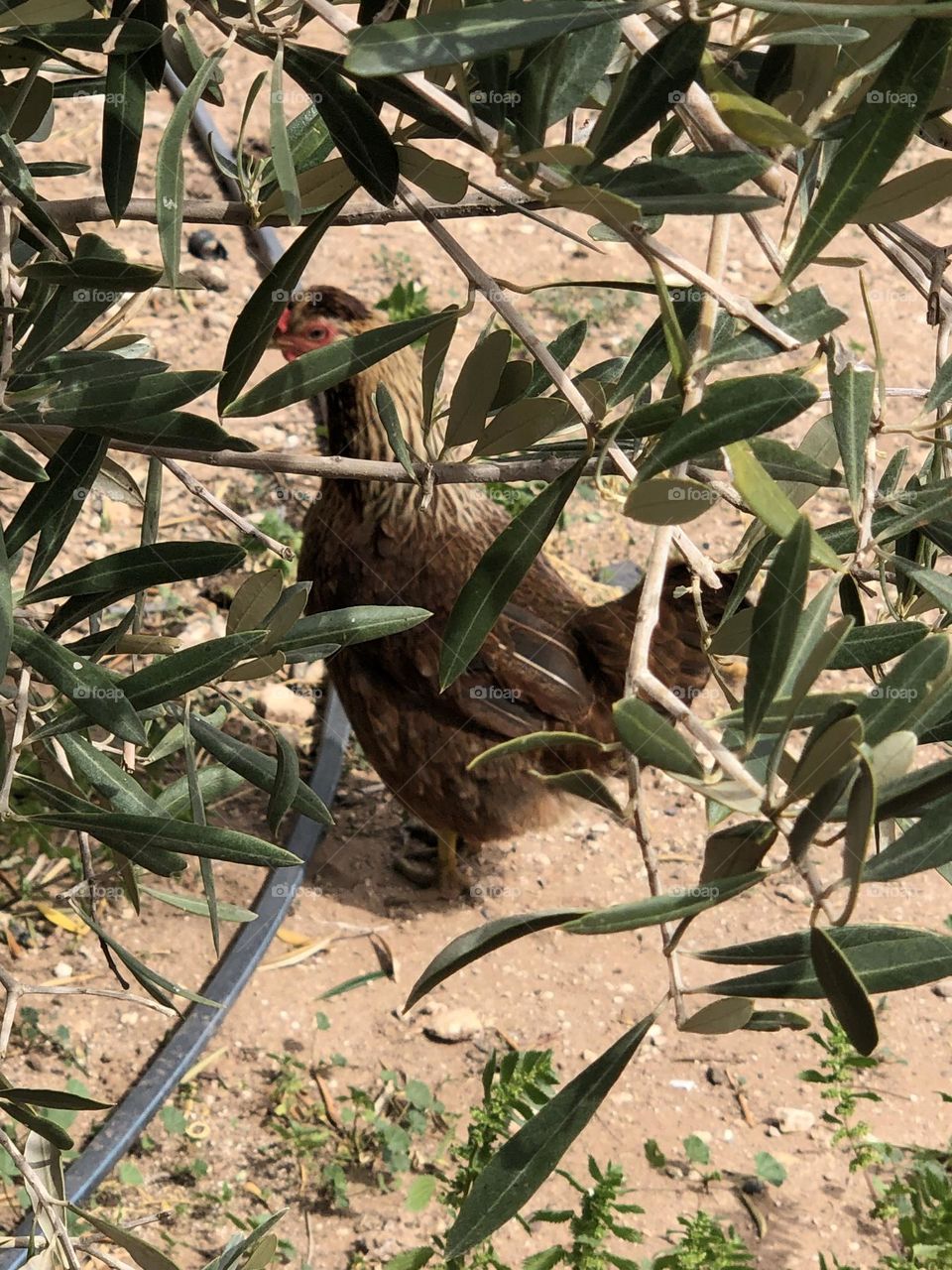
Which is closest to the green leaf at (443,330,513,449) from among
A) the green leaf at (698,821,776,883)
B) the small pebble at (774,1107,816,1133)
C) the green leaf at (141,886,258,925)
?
the green leaf at (698,821,776,883)

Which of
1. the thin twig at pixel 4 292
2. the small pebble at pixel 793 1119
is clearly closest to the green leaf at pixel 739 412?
the thin twig at pixel 4 292

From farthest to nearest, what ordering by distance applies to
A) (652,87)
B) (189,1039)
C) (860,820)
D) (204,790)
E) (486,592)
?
(189,1039), (204,790), (486,592), (652,87), (860,820)

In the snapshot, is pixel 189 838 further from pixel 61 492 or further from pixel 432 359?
pixel 432 359

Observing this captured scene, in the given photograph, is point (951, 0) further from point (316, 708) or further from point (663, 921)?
point (316, 708)

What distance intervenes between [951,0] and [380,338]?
466mm

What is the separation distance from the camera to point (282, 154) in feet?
2.63

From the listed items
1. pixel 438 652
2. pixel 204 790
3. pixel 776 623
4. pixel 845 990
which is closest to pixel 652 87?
pixel 776 623

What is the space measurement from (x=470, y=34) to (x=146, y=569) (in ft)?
1.97

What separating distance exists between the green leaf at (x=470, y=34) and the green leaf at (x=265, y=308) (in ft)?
0.81

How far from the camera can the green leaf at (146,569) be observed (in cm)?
110

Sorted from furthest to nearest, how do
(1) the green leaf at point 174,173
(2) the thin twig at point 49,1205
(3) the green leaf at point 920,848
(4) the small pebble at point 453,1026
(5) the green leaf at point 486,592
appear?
1. (4) the small pebble at point 453,1026
2. (2) the thin twig at point 49,1205
3. (5) the green leaf at point 486,592
4. (1) the green leaf at point 174,173
5. (3) the green leaf at point 920,848

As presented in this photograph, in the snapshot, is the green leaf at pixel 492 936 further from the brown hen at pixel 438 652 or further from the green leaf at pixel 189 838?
the brown hen at pixel 438 652

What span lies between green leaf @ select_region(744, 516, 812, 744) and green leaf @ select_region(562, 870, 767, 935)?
91 millimetres

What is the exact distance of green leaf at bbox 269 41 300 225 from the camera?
79cm
